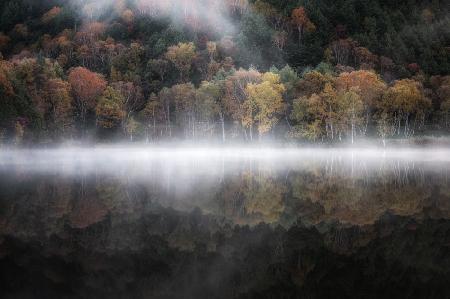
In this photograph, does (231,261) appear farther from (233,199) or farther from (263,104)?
(263,104)

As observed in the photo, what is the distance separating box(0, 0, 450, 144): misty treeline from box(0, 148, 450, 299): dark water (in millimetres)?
56056

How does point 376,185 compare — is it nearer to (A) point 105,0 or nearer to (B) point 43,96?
(B) point 43,96

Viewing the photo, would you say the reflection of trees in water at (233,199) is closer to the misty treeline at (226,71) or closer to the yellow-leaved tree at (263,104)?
the misty treeline at (226,71)

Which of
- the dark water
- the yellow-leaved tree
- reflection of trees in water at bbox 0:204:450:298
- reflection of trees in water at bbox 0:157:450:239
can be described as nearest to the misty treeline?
the yellow-leaved tree

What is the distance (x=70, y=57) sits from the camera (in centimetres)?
13688

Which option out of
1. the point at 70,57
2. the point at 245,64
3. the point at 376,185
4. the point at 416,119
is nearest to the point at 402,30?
the point at 245,64

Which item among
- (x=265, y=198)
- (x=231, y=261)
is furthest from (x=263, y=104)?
(x=231, y=261)

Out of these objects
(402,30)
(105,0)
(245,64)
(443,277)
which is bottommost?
(443,277)

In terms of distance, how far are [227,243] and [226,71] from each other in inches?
4135

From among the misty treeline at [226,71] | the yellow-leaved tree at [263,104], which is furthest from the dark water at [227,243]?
the yellow-leaved tree at [263,104]

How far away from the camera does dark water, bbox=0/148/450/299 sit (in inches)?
394

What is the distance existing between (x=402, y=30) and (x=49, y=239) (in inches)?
6107

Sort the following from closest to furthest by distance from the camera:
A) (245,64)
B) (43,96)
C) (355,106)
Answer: (355,106) < (43,96) < (245,64)

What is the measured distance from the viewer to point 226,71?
116 m
